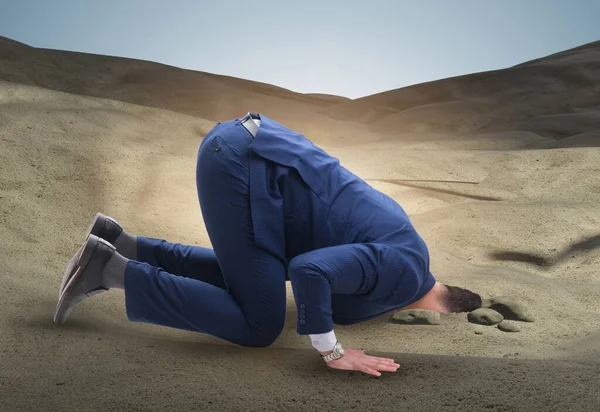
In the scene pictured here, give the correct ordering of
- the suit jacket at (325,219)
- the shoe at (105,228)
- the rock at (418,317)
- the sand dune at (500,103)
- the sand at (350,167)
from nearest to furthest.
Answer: the sand at (350,167) < the suit jacket at (325,219) < the shoe at (105,228) < the rock at (418,317) < the sand dune at (500,103)

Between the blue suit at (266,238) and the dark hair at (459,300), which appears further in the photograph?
the dark hair at (459,300)

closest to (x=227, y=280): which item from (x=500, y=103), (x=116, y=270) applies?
(x=116, y=270)

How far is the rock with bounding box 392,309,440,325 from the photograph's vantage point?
7.17 feet

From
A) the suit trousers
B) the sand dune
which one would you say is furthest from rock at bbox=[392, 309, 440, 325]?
the sand dune

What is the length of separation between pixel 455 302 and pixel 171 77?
15.4ft

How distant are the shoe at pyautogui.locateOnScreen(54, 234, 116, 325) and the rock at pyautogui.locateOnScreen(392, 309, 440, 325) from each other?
0.91 m

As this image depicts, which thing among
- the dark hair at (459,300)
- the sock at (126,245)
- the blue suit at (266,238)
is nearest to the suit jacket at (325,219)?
the blue suit at (266,238)

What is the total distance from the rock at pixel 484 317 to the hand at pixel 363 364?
0.66 m

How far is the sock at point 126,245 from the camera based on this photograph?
6.61ft

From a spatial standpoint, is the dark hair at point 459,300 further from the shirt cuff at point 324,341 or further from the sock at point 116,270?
the sock at point 116,270

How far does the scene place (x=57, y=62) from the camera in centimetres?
575

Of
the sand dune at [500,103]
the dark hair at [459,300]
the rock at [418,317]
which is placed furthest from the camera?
the sand dune at [500,103]

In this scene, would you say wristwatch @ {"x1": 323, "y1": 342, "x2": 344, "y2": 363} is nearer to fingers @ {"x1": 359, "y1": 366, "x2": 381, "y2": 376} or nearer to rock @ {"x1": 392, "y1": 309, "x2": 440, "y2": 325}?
fingers @ {"x1": 359, "y1": 366, "x2": 381, "y2": 376}

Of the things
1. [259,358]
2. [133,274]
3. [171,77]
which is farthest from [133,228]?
[171,77]
